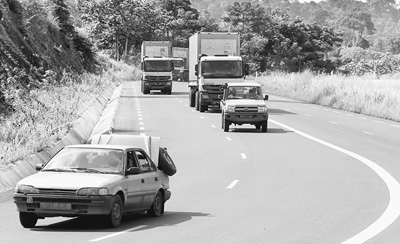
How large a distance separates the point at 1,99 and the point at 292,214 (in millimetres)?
16345

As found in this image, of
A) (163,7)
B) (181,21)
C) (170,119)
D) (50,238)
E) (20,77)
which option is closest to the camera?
(50,238)

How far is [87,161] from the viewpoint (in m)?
14.2

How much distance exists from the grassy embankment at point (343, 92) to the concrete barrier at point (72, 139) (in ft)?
45.2

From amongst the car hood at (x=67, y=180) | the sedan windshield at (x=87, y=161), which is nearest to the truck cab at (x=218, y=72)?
the sedan windshield at (x=87, y=161)

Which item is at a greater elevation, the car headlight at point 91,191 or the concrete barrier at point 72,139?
the car headlight at point 91,191

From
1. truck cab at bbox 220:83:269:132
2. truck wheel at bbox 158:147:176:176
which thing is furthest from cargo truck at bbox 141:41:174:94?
truck wheel at bbox 158:147:176:176

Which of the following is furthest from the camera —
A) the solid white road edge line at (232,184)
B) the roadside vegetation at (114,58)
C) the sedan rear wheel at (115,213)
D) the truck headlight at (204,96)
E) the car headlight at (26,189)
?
the truck headlight at (204,96)

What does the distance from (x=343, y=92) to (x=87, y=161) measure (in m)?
43.8

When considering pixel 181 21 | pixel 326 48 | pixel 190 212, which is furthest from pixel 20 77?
pixel 181 21

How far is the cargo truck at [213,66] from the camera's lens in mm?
44531

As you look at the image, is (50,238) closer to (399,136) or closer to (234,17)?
(399,136)

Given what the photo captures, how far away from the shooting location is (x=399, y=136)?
113ft

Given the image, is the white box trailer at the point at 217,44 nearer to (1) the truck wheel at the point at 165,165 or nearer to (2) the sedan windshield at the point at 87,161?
(1) the truck wheel at the point at 165,165

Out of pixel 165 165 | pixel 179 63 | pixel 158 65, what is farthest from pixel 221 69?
pixel 179 63
